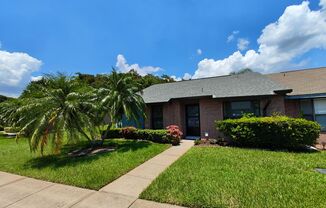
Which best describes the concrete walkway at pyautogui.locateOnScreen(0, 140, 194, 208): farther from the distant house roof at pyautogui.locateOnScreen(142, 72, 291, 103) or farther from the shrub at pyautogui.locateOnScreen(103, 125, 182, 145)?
the distant house roof at pyautogui.locateOnScreen(142, 72, 291, 103)

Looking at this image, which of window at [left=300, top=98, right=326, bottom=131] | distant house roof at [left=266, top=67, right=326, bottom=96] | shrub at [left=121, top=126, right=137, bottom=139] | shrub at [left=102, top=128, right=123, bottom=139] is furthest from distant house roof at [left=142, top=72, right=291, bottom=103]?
shrub at [left=102, top=128, right=123, bottom=139]

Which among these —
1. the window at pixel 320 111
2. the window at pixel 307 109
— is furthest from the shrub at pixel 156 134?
the window at pixel 320 111

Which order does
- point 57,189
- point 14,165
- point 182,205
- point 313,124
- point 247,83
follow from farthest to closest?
1. point 247,83
2. point 313,124
3. point 14,165
4. point 57,189
5. point 182,205

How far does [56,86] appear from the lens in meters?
9.66

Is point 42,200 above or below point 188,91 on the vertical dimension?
below

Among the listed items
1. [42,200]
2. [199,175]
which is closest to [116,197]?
[42,200]

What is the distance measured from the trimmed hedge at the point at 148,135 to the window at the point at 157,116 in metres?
2.60

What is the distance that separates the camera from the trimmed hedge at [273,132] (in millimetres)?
9297

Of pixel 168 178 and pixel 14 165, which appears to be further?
pixel 14 165

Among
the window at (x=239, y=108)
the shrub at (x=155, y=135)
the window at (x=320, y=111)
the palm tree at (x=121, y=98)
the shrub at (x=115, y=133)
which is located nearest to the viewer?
the palm tree at (x=121, y=98)

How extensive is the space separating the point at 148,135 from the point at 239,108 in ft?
20.8

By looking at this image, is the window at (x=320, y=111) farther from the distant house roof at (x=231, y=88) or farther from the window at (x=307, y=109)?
the distant house roof at (x=231, y=88)

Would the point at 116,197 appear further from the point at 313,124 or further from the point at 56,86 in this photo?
the point at 313,124

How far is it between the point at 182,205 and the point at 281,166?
4447mm
